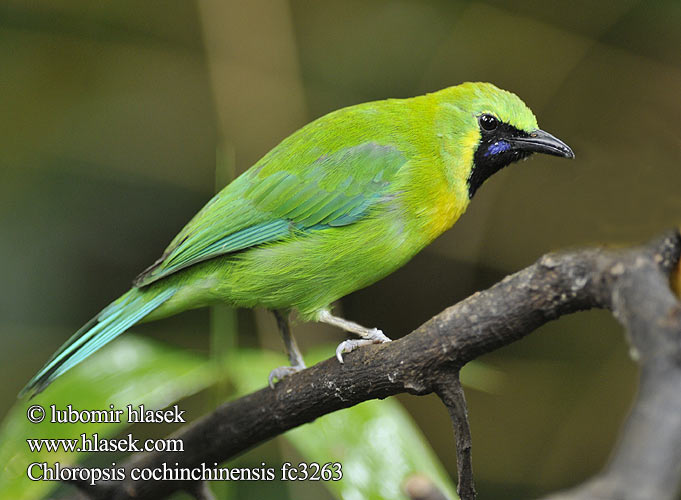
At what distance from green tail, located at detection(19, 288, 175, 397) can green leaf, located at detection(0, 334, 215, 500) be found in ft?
0.55

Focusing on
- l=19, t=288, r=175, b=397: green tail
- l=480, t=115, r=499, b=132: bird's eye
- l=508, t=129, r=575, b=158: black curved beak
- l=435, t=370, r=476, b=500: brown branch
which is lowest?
l=435, t=370, r=476, b=500: brown branch

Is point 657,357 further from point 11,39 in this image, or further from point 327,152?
point 11,39

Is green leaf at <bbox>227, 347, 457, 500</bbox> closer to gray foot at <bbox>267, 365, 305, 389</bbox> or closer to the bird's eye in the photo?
gray foot at <bbox>267, 365, 305, 389</bbox>

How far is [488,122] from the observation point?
9.88 ft

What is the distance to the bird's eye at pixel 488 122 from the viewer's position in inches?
118

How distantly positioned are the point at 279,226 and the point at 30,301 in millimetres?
2380

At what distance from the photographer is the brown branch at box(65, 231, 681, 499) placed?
3.42 feet

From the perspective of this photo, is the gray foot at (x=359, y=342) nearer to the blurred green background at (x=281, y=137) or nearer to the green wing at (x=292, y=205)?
the green wing at (x=292, y=205)

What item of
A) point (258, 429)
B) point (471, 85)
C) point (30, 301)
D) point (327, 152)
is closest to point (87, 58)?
point (30, 301)

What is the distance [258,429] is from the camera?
2670mm

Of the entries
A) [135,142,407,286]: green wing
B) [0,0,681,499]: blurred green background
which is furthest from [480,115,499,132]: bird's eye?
[0,0,681,499]: blurred green background

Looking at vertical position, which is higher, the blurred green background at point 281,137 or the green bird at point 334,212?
the blurred green background at point 281,137

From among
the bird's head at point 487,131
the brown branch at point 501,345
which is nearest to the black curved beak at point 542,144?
the bird's head at point 487,131

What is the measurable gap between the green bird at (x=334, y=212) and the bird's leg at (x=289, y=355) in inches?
0.5
